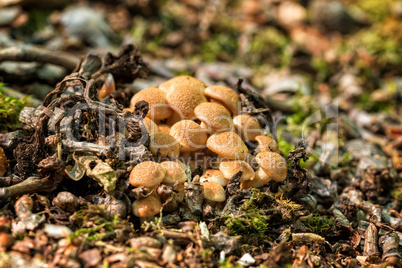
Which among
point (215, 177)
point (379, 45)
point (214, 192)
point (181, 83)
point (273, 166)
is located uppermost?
point (379, 45)

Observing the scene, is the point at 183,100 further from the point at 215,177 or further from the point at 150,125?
the point at 215,177

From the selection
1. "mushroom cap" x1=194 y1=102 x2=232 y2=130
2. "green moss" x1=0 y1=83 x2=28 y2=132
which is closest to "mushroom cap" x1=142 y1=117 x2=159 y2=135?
"mushroom cap" x1=194 y1=102 x2=232 y2=130

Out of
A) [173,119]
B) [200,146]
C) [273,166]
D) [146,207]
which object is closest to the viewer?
[146,207]

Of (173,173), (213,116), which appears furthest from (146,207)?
(213,116)

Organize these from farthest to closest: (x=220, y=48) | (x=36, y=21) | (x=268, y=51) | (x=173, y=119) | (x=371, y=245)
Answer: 1. (x=268, y=51)
2. (x=220, y=48)
3. (x=36, y=21)
4. (x=173, y=119)
5. (x=371, y=245)

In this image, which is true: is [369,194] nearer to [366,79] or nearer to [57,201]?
[57,201]

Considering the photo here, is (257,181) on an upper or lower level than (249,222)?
upper

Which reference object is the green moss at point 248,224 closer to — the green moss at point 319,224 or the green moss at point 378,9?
the green moss at point 319,224

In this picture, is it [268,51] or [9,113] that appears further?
[268,51]
